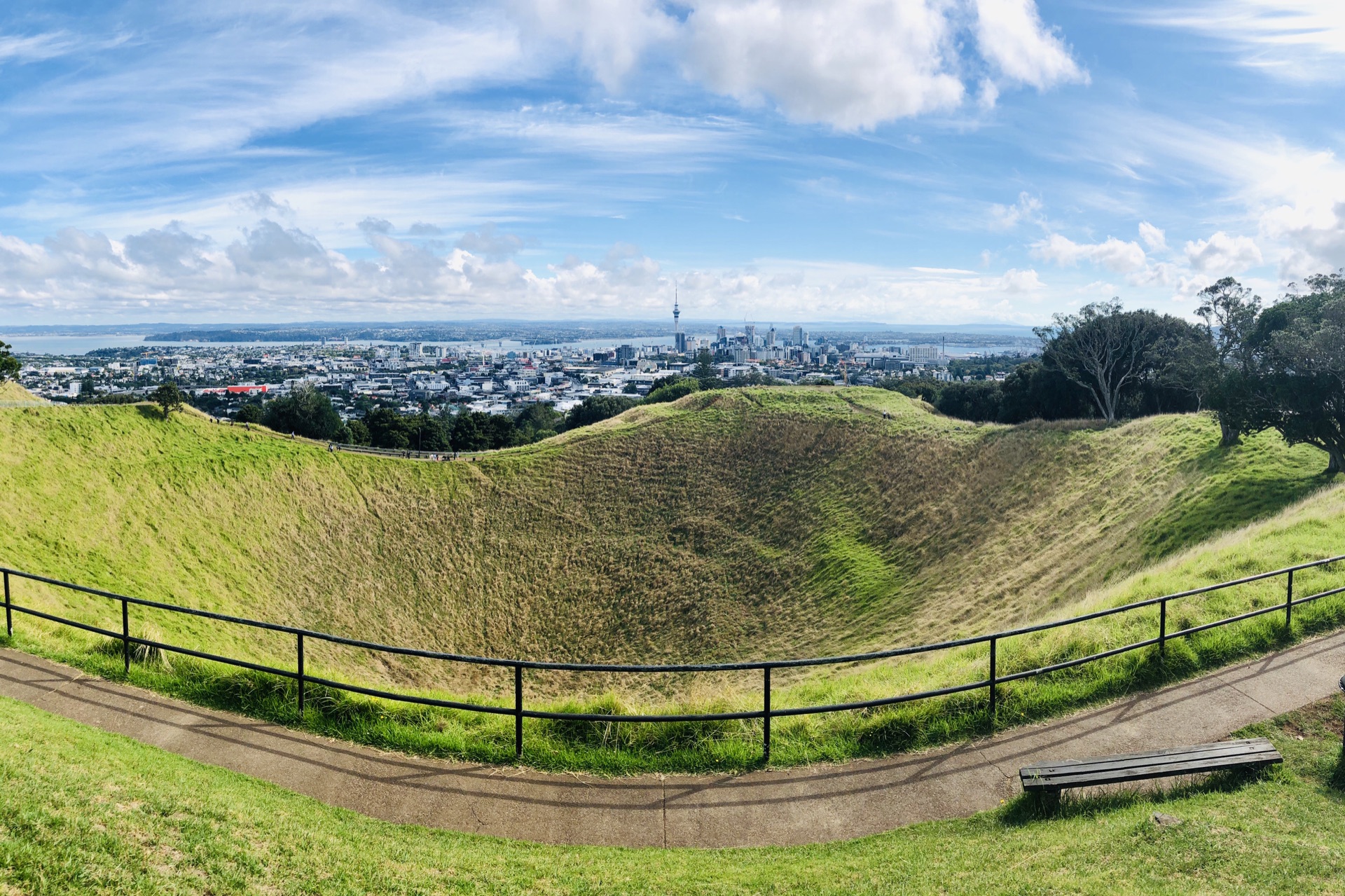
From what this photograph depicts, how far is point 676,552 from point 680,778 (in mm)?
29400

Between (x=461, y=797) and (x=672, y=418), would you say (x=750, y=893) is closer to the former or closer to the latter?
(x=461, y=797)

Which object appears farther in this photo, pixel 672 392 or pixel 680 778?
pixel 672 392

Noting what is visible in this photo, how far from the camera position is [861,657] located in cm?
824

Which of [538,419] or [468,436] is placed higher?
[468,436]

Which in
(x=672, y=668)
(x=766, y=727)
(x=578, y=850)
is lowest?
(x=578, y=850)

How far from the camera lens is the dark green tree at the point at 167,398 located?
36750mm

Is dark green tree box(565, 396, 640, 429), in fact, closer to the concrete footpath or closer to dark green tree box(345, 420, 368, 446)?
dark green tree box(345, 420, 368, 446)

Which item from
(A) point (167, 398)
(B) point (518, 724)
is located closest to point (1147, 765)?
(B) point (518, 724)

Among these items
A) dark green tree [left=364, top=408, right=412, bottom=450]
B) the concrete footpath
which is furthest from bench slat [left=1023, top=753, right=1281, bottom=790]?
dark green tree [left=364, top=408, right=412, bottom=450]

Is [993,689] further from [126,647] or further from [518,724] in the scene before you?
[126,647]

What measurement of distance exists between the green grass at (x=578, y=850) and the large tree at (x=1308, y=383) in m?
20.6

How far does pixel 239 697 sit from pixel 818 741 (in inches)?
277

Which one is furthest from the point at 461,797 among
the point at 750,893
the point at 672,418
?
the point at 672,418

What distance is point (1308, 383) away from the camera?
2256 cm
